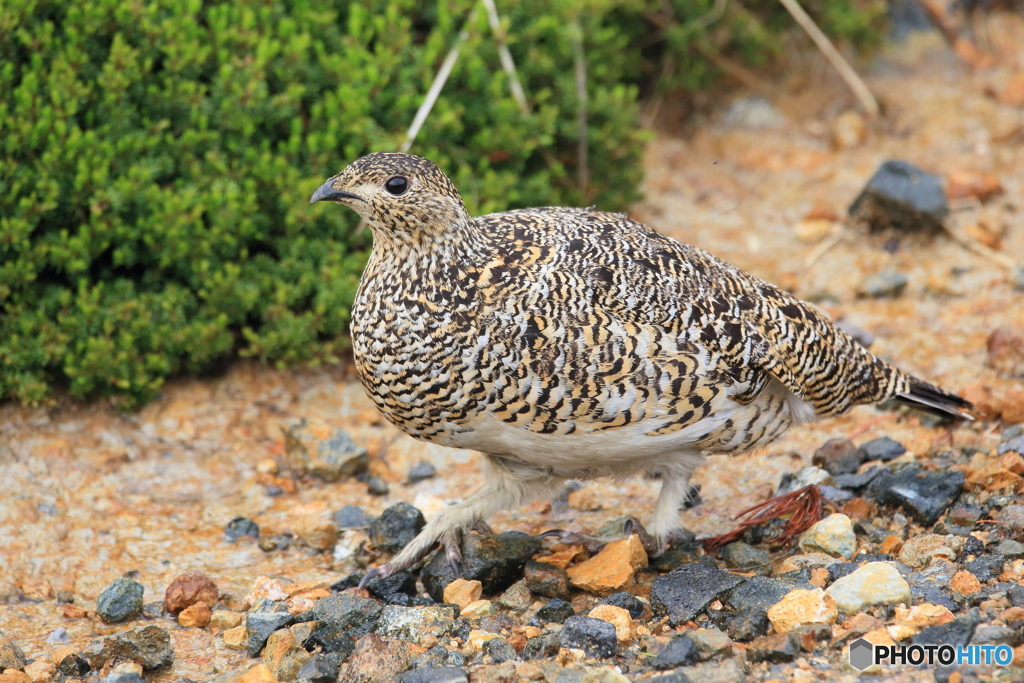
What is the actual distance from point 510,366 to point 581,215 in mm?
1092

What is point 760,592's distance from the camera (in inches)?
165

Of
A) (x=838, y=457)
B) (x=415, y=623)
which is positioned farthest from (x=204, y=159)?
(x=838, y=457)

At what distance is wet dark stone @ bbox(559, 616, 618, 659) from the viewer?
3.95 meters

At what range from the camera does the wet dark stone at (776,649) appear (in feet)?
12.4

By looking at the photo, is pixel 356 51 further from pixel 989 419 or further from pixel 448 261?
pixel 989 419

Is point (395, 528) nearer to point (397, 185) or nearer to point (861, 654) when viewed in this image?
point (397, 185)

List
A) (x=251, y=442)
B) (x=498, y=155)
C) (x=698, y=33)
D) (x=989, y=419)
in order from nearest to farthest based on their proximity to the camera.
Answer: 1. (x=989, y=419)
2. (x=251, y=442)
3. (x=498, y=155)
4. (x=698, y=33)

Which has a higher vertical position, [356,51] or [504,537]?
[356,51]

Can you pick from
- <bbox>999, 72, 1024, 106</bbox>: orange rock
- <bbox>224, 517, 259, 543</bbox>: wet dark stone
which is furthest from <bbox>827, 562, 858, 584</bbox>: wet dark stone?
<bbox>999, 72, 1024, 106</bbox>: orange rock

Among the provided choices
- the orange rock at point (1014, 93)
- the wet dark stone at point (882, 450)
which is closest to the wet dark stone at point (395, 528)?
the wet dark stone at point (882, 450)

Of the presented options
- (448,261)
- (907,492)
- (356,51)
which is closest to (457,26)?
(356,51)

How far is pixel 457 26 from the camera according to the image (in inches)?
284

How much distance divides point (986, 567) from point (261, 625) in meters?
2.93

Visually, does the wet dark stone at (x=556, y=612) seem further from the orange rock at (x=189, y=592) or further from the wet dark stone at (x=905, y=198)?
the wet dark stone at (x=905, y=198)
